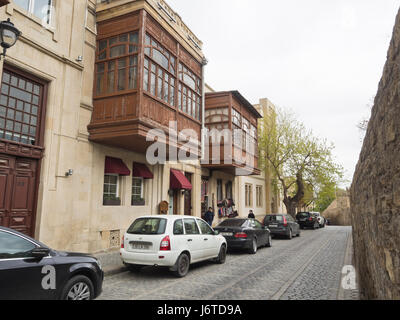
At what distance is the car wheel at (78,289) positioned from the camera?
4.80m

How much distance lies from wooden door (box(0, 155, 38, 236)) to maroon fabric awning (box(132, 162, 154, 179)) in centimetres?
459

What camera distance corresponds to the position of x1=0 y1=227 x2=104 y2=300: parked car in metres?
4.16

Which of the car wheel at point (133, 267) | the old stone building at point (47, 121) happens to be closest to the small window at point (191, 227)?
the car wheel at point (133, 267)

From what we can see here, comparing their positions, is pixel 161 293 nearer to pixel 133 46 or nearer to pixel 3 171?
pixel 3 171

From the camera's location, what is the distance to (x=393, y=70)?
2.67 metres

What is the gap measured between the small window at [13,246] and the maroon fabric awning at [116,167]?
7585 millimetres

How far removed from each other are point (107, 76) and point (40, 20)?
2802 mm

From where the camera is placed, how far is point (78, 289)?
5.05 metres

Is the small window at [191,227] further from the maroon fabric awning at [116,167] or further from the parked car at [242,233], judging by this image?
the maroon fabric awning at [116,167]

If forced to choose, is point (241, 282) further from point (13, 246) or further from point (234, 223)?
point (234, 223)

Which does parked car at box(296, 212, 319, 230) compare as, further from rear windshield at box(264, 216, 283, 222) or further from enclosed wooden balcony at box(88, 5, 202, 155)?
enclosed wooden balcony at box(88, 5, 202, 155)

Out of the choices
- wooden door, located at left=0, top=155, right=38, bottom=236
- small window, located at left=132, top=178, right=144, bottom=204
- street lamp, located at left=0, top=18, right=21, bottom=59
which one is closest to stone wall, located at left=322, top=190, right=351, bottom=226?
small window, located at left=132, top=178, right=144, bottom=204

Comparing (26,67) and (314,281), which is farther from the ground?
(26,67)
